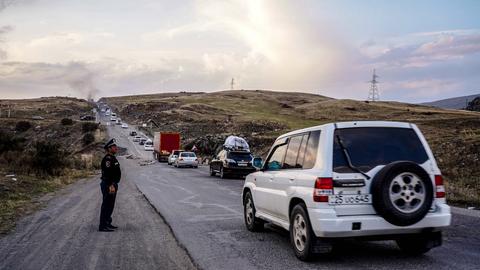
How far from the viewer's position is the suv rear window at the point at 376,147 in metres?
7.00

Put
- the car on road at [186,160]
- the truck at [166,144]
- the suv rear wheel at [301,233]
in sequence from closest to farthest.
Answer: the suv rear wheel at [301,233], the car on road at [186,160], the truck at [166,144]

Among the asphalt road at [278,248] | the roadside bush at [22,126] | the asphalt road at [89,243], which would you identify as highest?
the roadside bush at [22,126]

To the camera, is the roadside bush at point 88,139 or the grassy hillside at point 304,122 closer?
the grassy hillside at point 304,122

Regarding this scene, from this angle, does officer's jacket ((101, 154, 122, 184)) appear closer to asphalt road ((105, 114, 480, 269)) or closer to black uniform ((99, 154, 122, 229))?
black uniform ((99, 154, 122, 229))

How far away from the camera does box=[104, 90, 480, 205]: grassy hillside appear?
24.4 m

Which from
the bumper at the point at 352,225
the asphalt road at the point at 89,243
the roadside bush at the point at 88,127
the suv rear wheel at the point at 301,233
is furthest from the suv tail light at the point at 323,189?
the roadside bush at the point at 88,127

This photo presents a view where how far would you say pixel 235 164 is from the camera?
1099 inches

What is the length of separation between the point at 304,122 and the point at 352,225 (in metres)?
87.0

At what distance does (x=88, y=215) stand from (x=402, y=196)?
8.55 meters

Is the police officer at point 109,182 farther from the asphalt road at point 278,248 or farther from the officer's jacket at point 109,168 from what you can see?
the asphalt road at point 278,248

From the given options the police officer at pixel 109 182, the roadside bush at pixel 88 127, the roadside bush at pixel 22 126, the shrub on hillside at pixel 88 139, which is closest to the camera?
the police officer at pixel 109 182

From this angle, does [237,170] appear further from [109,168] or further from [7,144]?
[109,168]

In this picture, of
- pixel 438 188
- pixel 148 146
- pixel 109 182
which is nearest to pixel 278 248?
pixel 438 188

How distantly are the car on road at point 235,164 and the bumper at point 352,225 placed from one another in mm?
20517
